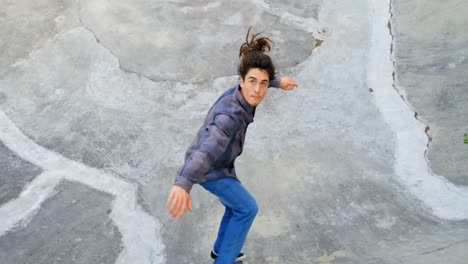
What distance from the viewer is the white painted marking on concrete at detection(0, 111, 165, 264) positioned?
397 centimetres

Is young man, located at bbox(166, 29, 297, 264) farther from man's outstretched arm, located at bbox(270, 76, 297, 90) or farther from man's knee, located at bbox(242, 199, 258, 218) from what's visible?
man's outstretched arm, located at bbox(270, 76, 297, 90)

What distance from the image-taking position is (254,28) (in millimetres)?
6438

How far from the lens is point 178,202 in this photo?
2604 mm

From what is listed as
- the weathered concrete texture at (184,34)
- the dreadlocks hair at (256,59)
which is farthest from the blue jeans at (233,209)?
the weathered concrete texture at (184,34)

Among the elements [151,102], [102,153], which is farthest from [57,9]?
[102,153]

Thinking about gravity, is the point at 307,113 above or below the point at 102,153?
above

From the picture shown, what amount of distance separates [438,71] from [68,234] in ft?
14.1

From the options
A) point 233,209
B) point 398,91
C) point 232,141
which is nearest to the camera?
point 232,141

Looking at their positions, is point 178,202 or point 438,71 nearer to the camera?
point 178,202

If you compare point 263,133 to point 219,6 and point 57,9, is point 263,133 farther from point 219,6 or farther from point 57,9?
point 57,9

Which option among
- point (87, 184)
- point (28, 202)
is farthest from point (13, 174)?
point (87, 184)

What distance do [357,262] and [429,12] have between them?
3.96 metres

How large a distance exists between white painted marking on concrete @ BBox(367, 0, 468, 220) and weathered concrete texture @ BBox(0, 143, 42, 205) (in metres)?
3.57

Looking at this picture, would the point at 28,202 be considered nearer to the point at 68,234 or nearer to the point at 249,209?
the point at 68,234
